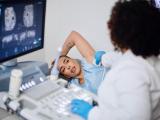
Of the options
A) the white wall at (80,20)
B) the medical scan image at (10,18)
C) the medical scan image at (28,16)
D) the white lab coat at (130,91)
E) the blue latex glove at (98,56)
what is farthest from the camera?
the white wall at (80,20)

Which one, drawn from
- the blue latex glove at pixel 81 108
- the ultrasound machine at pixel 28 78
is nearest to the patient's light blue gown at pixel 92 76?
the ultrasound machine at pixel 28 78

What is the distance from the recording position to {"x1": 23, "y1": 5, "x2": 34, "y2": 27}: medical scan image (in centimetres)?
147

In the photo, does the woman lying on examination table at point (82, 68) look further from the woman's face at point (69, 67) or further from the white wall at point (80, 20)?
the white wall at point (80, 20)

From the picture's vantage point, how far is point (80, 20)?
8.20ft

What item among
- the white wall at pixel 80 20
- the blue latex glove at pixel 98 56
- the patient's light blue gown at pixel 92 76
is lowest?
the patient's light blue gown at pixel 92 76

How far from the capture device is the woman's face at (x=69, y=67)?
77.6 inches

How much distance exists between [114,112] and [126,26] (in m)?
0.32

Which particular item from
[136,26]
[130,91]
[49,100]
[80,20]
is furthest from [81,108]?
[80,20]

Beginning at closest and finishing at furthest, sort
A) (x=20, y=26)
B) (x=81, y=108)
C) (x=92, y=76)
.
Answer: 1. (x=81, y=108)
2. (x=20, y=26)
3. (x=92, y=76)

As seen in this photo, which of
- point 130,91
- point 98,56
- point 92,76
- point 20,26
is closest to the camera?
point 130,91

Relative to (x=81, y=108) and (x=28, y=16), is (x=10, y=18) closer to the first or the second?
(x=28, y=16)

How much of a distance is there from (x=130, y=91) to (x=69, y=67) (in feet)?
3.11

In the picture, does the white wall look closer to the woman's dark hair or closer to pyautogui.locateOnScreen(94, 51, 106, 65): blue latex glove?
pyautogui.locateOnScreen(94, 51, 106, 65): blue latex glove

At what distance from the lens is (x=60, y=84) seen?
1565mm
